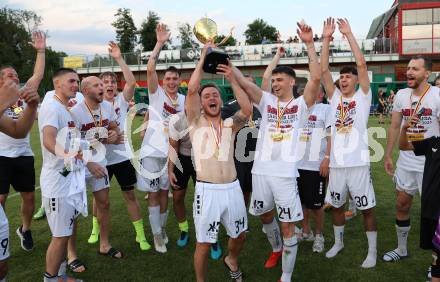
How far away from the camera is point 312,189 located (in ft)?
18.1

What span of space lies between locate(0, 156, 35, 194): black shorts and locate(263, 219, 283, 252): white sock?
3621 millimetres

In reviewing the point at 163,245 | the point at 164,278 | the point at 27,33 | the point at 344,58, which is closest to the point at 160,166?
the point at 163,245

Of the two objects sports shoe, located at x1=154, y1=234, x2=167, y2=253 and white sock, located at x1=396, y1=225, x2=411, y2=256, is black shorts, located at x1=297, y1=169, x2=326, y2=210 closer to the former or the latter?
white sock, located at x1=396, y1=225, x2=411, y2=256

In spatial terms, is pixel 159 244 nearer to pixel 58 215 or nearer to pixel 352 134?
pixel 58 215

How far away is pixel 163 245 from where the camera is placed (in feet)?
18.4

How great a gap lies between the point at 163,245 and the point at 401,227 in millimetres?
3324

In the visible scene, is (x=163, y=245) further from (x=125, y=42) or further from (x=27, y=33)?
(x=27, y=33)

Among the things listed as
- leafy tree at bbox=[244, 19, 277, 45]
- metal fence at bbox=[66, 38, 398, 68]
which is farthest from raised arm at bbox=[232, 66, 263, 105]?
leafy tree at bbox=[244, 19, 277, 45]

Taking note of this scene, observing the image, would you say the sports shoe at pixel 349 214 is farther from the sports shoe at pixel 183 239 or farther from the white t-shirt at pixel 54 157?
the white t-shirt at pixel 54 157

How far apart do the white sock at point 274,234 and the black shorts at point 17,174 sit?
3621mm

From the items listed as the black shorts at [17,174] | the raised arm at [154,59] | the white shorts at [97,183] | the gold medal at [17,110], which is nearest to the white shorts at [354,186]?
the raised arm at [154,59]

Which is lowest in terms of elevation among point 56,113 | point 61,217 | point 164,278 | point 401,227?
point 164,278

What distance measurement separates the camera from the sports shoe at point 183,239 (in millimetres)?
5777

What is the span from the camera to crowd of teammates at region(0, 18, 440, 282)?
4.10 m
